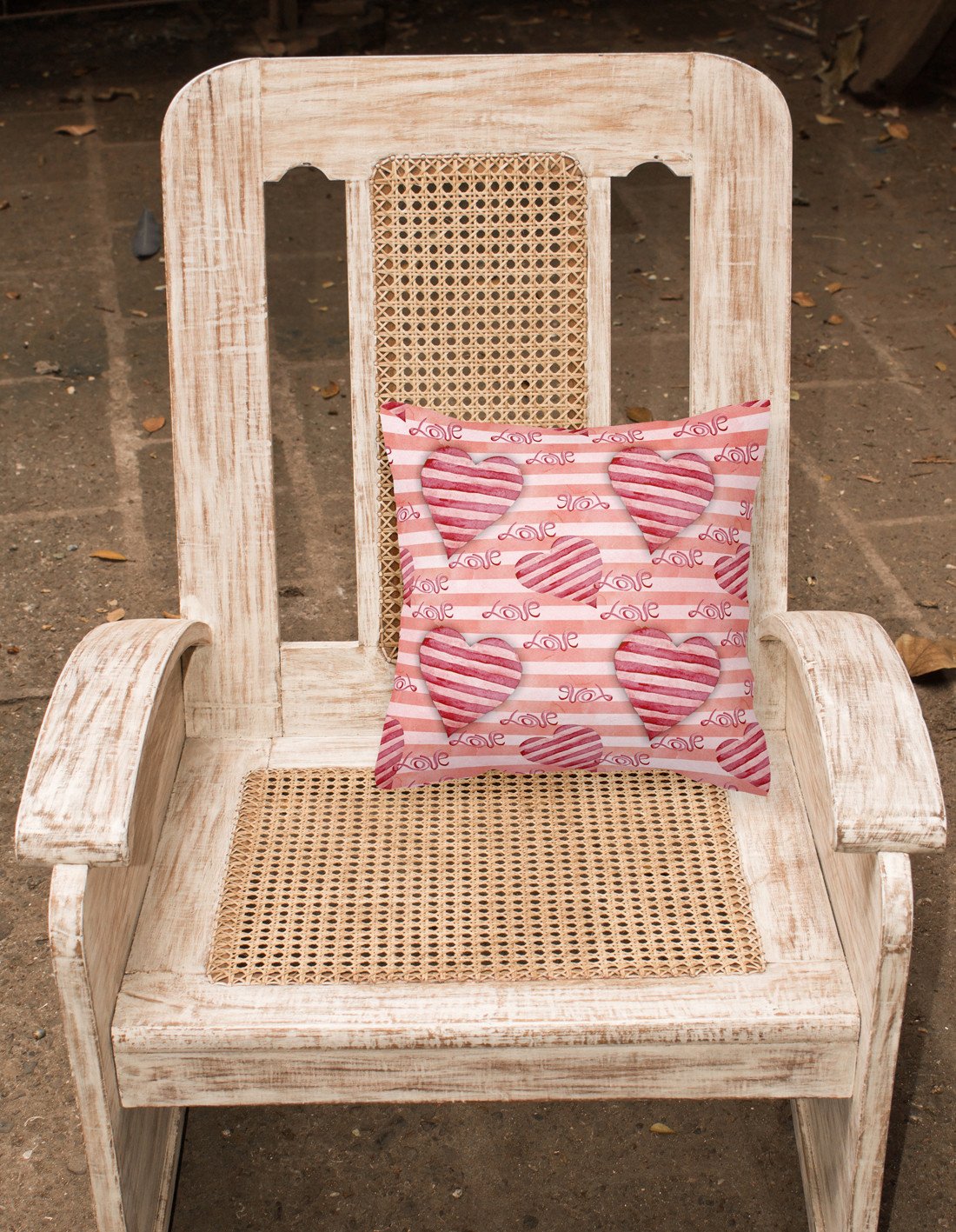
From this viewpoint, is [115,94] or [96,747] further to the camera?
[115,94]

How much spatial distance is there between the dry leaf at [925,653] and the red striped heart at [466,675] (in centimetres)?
131

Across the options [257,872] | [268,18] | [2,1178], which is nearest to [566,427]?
[257,872]

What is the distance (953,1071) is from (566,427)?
3.49ft

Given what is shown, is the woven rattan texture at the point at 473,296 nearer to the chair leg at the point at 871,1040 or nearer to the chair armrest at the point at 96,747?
the chair armrest at the point at 96,747

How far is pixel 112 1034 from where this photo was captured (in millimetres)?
1504

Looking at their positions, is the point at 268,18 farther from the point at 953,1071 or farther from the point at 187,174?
the point at 953,1071

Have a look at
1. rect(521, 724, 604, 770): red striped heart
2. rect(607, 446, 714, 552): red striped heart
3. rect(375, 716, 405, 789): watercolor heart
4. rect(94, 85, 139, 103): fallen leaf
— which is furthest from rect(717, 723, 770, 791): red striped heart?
rect(94, 85, 139, 103): fallen leaf

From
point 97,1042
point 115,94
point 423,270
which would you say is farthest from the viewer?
point 115,94

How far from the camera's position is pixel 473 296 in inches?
76.2

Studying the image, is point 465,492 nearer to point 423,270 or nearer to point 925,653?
point 423,270

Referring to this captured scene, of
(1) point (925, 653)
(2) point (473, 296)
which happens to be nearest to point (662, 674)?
(2) point (473, 296)

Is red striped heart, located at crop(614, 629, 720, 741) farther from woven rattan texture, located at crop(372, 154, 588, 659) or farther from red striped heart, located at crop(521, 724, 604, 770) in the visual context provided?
woven rattan texture, located at crop(372, 154, 588, 659)

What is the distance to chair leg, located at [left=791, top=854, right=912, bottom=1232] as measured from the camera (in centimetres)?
145

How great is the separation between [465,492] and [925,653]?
4.63 ft
